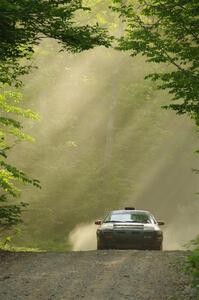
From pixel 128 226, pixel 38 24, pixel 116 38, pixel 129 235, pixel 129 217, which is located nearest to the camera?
pixel 38 24

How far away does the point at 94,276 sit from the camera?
36.8ft

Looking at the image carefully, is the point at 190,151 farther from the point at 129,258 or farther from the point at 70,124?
the point at 129,258

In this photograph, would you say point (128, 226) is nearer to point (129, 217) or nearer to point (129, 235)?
point (129, 235)

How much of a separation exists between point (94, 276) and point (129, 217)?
22.0 ft

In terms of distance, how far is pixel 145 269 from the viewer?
12211 millimetres

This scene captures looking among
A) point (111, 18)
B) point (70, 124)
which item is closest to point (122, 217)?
point (70, 124)

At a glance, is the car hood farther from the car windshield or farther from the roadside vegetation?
the roadside vegetation

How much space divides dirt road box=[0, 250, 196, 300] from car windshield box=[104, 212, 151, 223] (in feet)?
7.51

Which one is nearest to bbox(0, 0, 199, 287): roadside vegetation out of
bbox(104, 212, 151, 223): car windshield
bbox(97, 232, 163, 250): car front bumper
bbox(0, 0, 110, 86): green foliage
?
bbox(0, 0, 110, 86): green foliage

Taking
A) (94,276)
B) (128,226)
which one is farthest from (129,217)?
(94,276)

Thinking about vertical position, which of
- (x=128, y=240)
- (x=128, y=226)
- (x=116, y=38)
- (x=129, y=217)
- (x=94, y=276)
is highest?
(x=116, y=38)

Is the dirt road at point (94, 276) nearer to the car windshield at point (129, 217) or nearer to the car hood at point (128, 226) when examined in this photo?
the car hood at point (128, 226)

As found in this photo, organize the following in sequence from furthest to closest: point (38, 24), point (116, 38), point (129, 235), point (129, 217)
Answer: point (129, 217)
point (129, 235)
point (116, 38)
point (38, 24)

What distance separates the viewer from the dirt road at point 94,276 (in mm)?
9422
